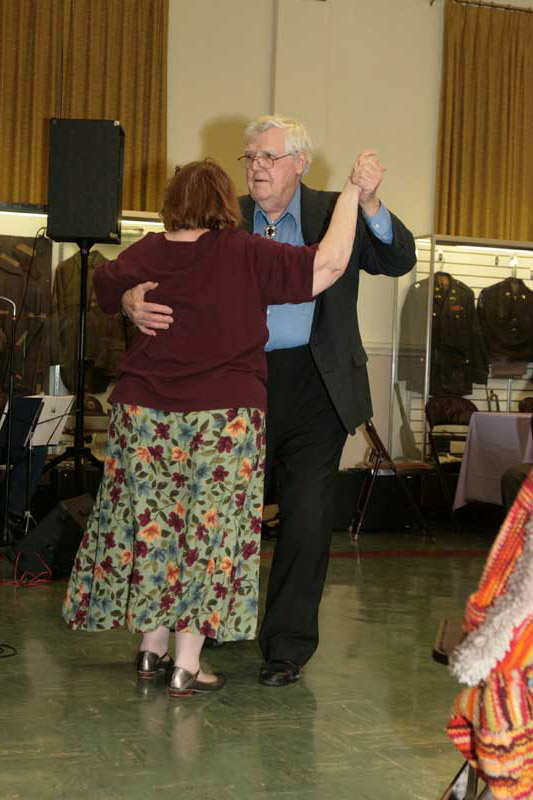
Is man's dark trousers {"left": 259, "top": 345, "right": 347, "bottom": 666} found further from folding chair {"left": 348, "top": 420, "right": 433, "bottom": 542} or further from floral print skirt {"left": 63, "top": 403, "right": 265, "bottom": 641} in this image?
folding chair {"left": 348, "top": 420, "right": 433, "bottom": 542}

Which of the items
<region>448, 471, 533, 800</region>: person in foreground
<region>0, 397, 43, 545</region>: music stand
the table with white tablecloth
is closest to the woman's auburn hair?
<region>448, 471, 533, 800</region>: person in foreground

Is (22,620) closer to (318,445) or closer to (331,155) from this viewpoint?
(318,445)

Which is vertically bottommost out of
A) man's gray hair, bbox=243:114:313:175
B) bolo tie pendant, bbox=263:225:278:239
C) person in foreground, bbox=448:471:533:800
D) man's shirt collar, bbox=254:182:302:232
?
person in foreground, bbox=448:471:533:800

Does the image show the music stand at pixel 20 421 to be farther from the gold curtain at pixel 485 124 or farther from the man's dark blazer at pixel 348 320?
the gold curtain at pixel 485 124

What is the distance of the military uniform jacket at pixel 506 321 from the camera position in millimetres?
8312

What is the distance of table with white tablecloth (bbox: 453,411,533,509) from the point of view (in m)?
6.58

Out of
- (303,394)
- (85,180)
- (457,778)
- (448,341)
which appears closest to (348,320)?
(303,394)

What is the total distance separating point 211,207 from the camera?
2.91 m

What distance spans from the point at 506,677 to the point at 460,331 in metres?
7.06

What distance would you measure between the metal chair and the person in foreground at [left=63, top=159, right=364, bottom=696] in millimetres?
4648

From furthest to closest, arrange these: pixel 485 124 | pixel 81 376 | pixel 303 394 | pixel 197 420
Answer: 1. pixel 485 124
2. pixel 81 376
3. pixel 303 394
4. pixel 197 420

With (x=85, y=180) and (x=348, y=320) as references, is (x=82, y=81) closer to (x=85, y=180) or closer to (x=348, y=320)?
(x=85, y=180)

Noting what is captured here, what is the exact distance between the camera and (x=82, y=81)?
7723 millimetres

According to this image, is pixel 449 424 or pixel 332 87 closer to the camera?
pixel 449 424
